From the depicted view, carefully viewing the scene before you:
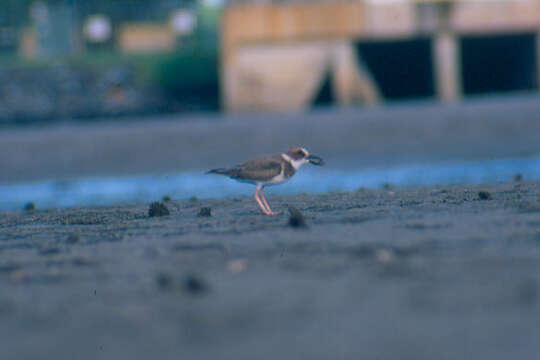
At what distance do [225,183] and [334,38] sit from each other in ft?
43.6

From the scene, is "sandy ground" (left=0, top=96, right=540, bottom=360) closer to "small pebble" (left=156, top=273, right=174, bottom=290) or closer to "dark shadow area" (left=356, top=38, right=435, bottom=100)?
"small pebble" (left=156, top=273, right=174, bottom=290)

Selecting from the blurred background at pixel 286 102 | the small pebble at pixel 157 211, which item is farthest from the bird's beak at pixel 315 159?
the blurred background at pixel 286 102

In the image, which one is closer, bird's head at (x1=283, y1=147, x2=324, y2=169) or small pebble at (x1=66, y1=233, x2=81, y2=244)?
small pebble at (x1=66, y1=233, x2=81, y2=244)

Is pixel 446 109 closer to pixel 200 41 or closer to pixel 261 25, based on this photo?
pixel 261 25

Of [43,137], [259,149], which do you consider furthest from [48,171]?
[259,149]

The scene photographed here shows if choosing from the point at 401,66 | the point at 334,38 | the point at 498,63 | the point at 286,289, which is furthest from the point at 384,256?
the point at 498,63

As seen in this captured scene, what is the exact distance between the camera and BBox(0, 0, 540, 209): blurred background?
13164 mm

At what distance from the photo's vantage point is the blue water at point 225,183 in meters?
9.87

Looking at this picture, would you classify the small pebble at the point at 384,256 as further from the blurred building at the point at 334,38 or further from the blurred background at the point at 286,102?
the blurred building at the point at 334,38

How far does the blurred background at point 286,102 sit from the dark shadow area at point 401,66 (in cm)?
8

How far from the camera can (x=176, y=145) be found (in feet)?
54.6

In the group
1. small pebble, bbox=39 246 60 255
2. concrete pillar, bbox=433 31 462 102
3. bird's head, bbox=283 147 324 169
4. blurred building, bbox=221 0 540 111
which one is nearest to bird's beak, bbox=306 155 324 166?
bird's head, bbox=283 147 324 169

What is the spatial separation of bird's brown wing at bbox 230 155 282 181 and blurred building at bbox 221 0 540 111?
1743 centimetres

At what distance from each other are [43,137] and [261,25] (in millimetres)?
8995
